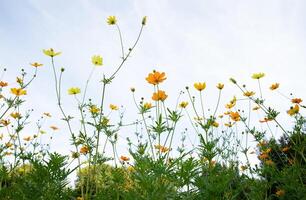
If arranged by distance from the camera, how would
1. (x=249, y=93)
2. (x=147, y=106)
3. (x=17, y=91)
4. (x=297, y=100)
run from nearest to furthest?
(x=147, y=106) → (x=17, y=91) → (x=297, y=100) → (x=249, y=93)

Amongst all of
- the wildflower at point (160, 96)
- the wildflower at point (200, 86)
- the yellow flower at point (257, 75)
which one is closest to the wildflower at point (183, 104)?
the wildflower at point (200, 86)

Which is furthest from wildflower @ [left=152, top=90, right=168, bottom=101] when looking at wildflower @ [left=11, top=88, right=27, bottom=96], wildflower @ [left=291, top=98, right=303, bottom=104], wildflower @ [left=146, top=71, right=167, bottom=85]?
wildflower @ [left=291, top=98, right=303, bottom=104]

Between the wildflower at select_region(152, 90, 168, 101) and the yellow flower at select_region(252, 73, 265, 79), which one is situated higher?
the yellow flower at select_region(252, 73, 265, 79)

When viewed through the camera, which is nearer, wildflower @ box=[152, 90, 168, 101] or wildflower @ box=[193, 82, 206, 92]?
wildflower @ box=[152, 90, 168, 101]

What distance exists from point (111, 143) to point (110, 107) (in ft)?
1.75

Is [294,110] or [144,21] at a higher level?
[144,21]

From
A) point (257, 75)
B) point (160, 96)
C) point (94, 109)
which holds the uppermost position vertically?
point (257, 75)

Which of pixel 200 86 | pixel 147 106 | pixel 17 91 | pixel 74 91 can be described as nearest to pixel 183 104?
pixel 200 86

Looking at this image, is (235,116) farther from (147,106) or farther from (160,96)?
(160,96)

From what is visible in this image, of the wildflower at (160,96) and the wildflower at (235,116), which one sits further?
the wildflower at (235,116)

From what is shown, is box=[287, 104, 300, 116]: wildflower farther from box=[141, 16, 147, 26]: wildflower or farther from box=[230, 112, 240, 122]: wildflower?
box=[141, 16, 147, 26]: wildflower

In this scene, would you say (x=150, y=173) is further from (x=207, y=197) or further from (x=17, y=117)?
(x=17, y=117)

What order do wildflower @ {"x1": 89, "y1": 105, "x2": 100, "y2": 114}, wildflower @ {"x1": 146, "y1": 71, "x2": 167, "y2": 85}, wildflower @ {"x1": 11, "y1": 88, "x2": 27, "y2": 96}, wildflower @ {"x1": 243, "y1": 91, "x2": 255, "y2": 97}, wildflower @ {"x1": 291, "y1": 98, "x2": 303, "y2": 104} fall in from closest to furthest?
wildflower @ {"x1": 146, "y1": 71, "x2": 167, "y2": 85} < wildflower @ {"x1": 89, "y1": 105, "x2": 100, "y2": 114} < wildflower @ {"x1": 11, "y1": 88, "x2": 27, "y2": 96} < wildflower @ {"x1": 291, "y1": 98, "x2": 303, "y2": 104} < wildflower @ {"x1": 243, "y1": 91, "x2": 255, "y2": 97}

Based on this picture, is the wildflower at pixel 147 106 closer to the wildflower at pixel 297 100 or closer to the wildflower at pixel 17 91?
the wildflower at pixel 17 91
